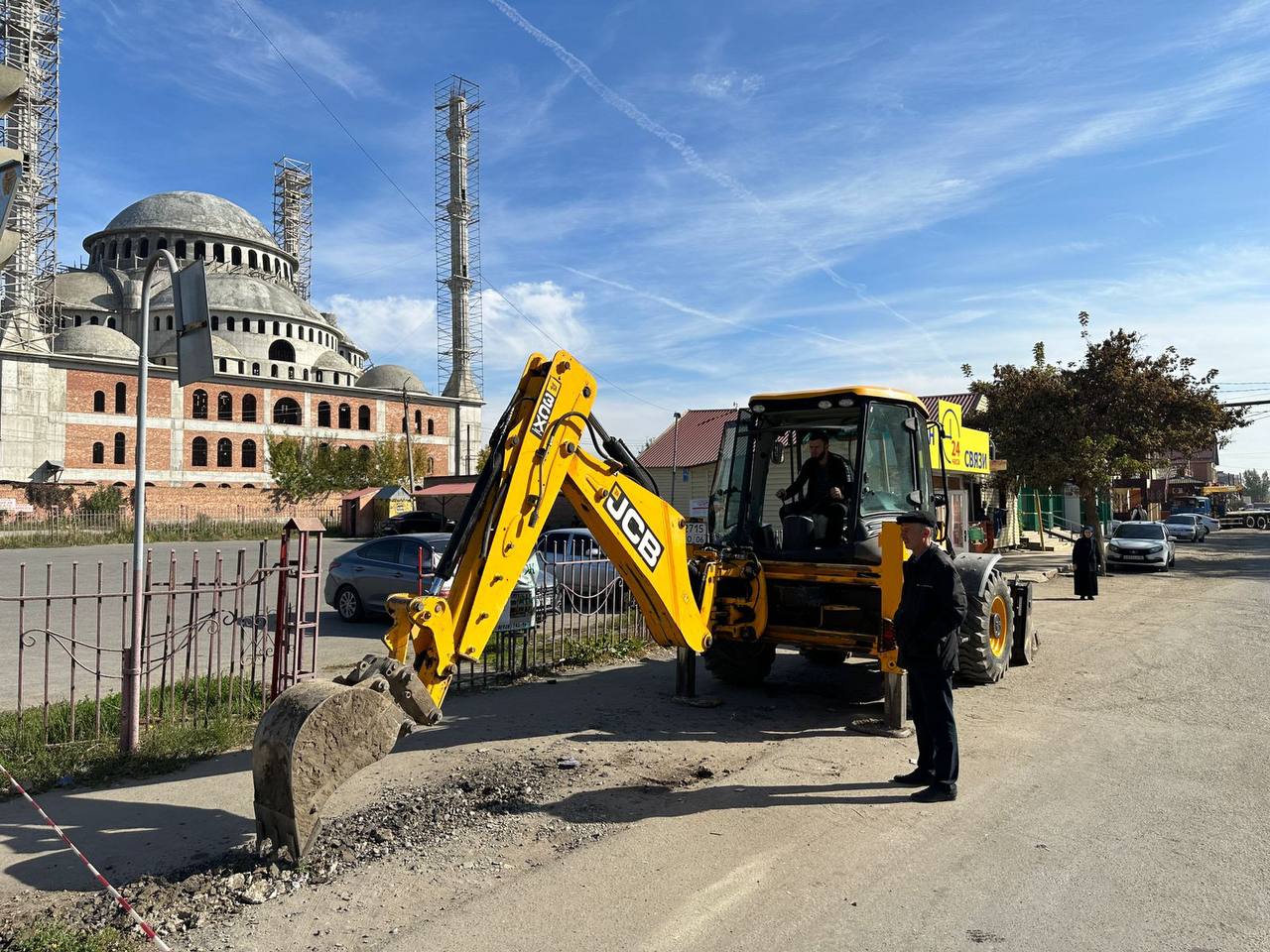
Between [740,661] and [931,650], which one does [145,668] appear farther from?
[931,650]

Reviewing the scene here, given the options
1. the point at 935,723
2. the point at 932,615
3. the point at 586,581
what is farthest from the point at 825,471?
the point at 586,581

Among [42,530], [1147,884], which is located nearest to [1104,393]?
[1147,884]

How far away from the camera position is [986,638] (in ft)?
29.4

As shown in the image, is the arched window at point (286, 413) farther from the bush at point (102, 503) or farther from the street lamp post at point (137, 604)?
the street lamp post at point (137, 604)

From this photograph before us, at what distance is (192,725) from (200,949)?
3839mm

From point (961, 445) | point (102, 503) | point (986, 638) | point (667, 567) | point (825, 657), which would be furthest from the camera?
point (102, 503)

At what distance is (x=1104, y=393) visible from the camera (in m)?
25.4

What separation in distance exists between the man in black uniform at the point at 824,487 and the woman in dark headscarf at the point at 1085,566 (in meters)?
11.4

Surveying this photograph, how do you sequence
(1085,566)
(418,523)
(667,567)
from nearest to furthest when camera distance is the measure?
(667,567) → (1085,566) → (418,523)

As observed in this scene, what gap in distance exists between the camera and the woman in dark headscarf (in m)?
17.4

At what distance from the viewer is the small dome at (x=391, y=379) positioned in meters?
75.2

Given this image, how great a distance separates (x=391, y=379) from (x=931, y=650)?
74.4m

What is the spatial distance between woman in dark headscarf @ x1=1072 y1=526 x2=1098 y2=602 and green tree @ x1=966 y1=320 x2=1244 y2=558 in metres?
7.93

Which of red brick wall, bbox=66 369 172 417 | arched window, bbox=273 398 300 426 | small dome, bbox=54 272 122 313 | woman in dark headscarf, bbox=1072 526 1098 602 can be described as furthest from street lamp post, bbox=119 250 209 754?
small dome, bbox=54 272 122 313
